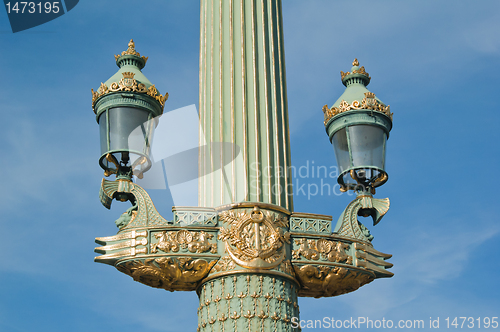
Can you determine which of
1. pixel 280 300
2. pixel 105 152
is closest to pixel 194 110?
pixel 105 152

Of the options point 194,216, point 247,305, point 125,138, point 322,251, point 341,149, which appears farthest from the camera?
point 341,149

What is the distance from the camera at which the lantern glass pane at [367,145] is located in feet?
35.0

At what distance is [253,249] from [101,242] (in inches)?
76.6

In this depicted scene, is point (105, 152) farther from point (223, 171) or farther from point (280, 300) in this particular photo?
point (280, 300)

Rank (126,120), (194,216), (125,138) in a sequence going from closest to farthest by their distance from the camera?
(194,216) → (125,138) → (126,120)

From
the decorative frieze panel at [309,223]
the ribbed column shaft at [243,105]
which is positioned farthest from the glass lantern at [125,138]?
the decorative frieze panel at [309,223]

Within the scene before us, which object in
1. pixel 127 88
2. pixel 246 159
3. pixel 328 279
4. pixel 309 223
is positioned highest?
pixel 127 88

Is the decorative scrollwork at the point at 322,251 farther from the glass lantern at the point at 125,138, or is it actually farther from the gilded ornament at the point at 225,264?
the glass lantern at the point at 125,138

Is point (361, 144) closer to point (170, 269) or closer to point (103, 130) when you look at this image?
point (170, 269)

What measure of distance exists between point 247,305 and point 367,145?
3218 millimetres

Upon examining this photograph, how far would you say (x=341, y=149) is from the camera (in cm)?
1102

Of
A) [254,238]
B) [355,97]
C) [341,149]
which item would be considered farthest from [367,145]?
[254,238]

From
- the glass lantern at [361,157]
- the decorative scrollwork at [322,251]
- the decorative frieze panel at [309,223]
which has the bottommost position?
the decorative scrollwork at [322,251]

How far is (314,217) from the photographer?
9758mm
